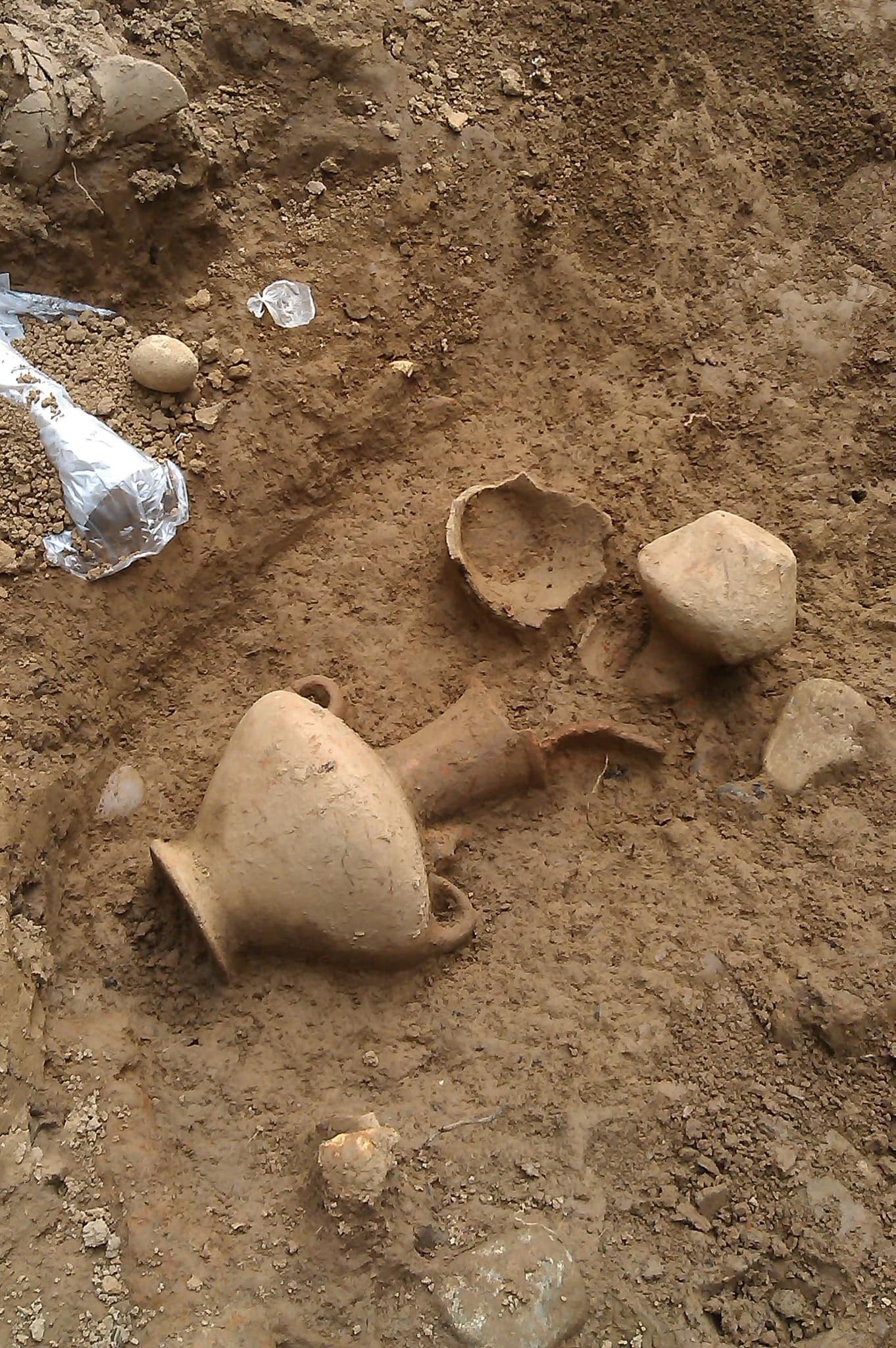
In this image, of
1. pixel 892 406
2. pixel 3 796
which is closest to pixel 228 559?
pixel 3 796

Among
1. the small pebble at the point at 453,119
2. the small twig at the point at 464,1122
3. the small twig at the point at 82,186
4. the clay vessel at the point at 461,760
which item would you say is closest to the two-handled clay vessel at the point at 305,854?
the clay vessel at the point at 461,760

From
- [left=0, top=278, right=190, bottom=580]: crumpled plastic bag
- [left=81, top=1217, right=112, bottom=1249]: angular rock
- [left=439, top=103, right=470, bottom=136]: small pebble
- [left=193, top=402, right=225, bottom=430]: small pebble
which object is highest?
[left=439, top=103, right=470, bottom=136]: small pebble

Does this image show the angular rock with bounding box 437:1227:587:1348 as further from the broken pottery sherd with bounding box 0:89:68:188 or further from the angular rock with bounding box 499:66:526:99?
the angular rock with bounding box 499:66:526:99

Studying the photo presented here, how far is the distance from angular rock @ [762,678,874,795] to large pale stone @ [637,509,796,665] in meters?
0.19

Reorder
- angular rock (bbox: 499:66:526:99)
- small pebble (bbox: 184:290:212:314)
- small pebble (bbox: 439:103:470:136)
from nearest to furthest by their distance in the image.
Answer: small pebble (bbox: 184:290:212:314) < small pebble (bbox: 439:103:470:136) < angular rock (bbox: 499:66:526:99)

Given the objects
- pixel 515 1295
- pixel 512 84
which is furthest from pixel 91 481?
pixel 515 1295

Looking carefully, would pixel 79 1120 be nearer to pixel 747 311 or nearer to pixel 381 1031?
pixel 381 1031

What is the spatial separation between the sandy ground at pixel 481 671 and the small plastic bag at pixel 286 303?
0.14 feet

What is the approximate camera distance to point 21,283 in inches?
113

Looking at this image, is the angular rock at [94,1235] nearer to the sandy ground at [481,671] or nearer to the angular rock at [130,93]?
the sandy ground at [481,671]

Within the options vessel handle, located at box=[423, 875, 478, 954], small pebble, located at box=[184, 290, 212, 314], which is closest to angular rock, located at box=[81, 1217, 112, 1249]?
vessel handle, located at box=[423, 875, 478, 954]

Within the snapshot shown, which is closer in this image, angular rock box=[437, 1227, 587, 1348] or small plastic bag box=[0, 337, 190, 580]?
angular rock box=[437, 1227, 587, 1348]

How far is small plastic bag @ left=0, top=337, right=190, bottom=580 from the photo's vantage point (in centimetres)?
268

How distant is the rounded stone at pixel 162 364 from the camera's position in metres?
2.79
